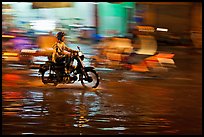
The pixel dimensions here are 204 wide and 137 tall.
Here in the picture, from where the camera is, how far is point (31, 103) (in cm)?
889

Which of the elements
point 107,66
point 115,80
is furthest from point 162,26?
point 115,80

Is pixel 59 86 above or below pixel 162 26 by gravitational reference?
below

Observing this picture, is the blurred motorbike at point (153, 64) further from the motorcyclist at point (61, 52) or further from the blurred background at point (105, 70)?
the motorcyclist at point (61, 52)

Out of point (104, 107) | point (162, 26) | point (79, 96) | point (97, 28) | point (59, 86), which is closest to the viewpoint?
point (104, 107)

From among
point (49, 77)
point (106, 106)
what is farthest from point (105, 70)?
point (106, 106)

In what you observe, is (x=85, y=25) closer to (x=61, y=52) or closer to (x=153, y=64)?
(x=61, y=52)

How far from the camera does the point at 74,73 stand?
35.8 ft

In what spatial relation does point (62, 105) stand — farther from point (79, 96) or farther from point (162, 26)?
point (162, 26)

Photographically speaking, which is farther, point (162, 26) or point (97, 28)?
point (162, 26)

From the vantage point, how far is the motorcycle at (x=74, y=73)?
1084 cm

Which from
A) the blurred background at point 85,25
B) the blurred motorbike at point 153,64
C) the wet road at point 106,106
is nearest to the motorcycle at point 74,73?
the wet road at point 106,106

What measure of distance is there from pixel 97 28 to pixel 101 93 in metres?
3.13

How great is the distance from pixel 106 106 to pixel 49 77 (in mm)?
2640

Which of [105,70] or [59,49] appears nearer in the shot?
[59,49]
